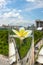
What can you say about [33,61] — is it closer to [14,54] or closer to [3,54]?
[14,54]

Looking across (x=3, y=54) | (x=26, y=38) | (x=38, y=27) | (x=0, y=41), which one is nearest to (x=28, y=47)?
(x=26, y=38)

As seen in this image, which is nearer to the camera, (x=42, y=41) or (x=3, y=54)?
(x=42, y=41)

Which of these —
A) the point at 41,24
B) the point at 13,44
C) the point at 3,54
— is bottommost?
the point at 3,54

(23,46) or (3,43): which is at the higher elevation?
(23,46)

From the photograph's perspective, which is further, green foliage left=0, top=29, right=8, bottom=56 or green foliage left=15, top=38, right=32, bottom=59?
green foliage left=0, top=29, right=8, bottom=56

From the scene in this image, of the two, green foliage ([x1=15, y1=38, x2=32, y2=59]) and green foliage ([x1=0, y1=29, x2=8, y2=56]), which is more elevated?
green foliage ([x1=15, y1=38, x2=32, y2=59])

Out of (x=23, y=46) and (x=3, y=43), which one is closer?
(x=23, y=46)

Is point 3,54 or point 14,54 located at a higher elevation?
point 14,54

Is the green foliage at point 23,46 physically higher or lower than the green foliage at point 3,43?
higher

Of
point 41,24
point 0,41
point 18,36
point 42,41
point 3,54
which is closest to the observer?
point 18,36

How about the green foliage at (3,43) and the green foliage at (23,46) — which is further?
the green foliage at (3,43)

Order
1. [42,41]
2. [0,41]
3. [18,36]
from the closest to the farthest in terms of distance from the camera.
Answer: [18,36] < [42,41] < [0,41]
